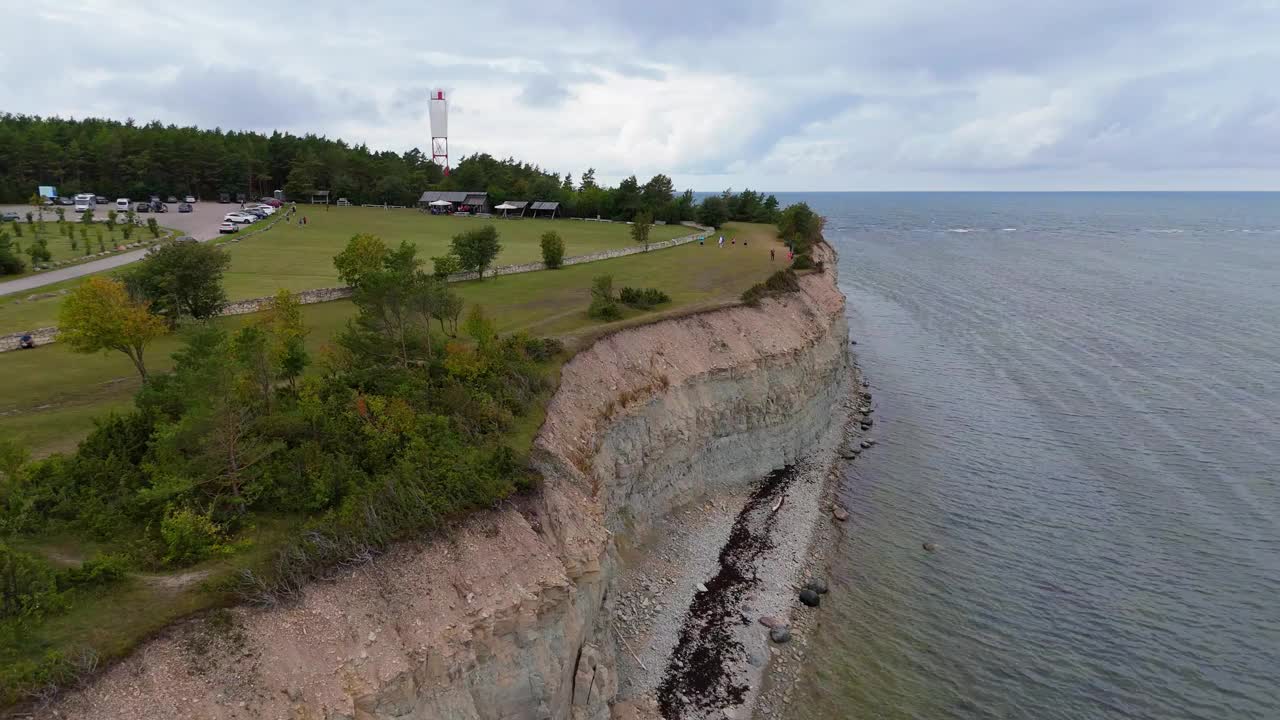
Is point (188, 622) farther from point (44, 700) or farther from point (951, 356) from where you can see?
point (951, 356)

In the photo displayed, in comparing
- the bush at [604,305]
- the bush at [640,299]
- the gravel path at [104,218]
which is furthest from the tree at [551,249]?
the gravel path at [104,218]

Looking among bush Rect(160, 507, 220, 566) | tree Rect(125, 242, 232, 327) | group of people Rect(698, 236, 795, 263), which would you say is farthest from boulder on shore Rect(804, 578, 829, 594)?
group of people Rect(698, 236, 795, 263)

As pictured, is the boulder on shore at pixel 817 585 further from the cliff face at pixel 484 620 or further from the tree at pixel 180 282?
the tree at pixel 180 282

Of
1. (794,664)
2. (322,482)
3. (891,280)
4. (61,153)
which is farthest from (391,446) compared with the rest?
(61,153)

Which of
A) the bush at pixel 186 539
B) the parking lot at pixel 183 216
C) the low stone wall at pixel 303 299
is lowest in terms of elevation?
the bush at pixel 186 539

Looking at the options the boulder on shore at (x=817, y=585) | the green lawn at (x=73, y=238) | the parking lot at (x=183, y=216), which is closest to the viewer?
A: the boulder on shore at (x=817, y=585)

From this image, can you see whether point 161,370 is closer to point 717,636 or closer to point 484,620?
point 484,620
